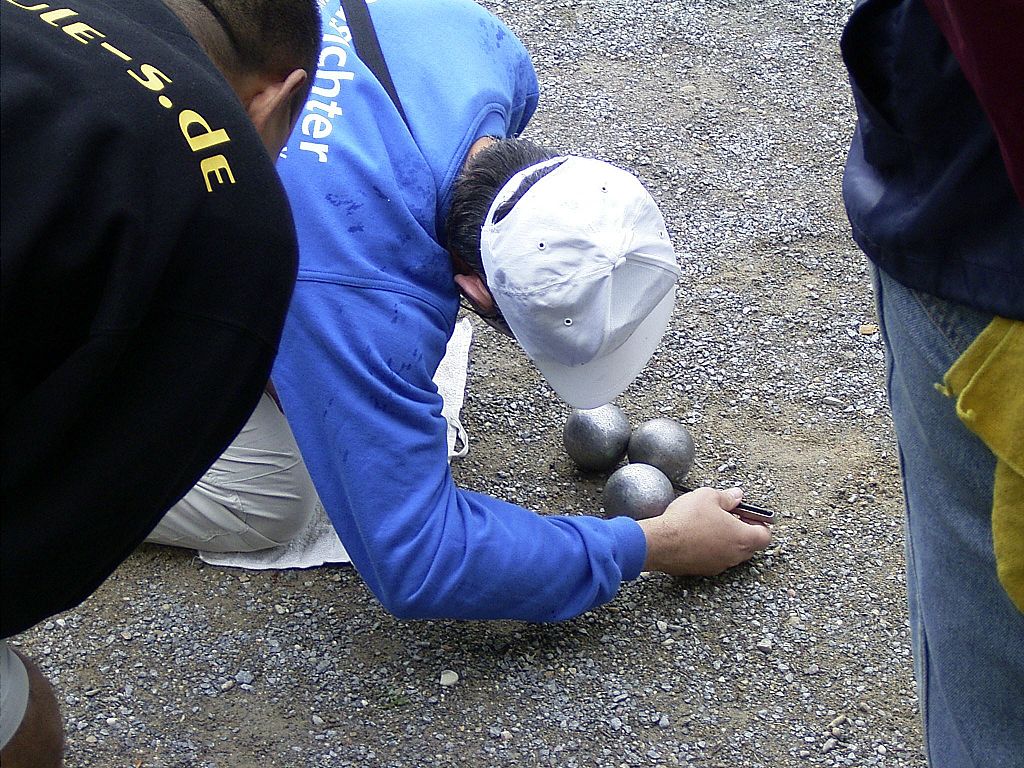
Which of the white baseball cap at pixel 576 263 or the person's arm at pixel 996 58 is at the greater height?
the person's arm at pixel 996 58

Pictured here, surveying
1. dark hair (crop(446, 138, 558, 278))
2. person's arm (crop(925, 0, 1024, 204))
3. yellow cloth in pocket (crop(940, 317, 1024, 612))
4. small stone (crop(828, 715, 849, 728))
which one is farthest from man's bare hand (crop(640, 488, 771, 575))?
person's arm (crop(925, 0, 1024, 204))

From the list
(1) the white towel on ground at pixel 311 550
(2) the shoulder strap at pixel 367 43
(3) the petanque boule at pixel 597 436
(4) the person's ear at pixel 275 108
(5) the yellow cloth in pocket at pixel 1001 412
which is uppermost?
(5) the yellow cloth in pocket at pixel 1001 412

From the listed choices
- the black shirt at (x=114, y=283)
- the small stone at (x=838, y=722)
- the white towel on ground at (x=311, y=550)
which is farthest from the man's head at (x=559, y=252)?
the black shirt at (x=114, y=283)

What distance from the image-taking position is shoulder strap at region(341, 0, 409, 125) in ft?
8.94

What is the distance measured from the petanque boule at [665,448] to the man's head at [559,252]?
540mm

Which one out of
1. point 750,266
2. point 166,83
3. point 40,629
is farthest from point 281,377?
point 750,266

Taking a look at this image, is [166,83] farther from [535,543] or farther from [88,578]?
[535,543]

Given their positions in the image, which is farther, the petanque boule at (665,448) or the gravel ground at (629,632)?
the petanque boule at (665,448)

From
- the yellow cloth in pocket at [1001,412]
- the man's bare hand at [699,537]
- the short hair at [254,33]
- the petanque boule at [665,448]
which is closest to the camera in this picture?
the yellow cloth in pocket at [1001,412]

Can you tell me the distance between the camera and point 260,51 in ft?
6.72

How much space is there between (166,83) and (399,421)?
1316 millimetres

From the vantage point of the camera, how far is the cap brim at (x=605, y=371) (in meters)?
2.81

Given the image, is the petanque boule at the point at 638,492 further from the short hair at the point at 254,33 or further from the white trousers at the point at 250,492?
the short hair at the point at 254,33

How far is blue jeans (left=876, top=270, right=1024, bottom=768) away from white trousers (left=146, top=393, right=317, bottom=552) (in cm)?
186
